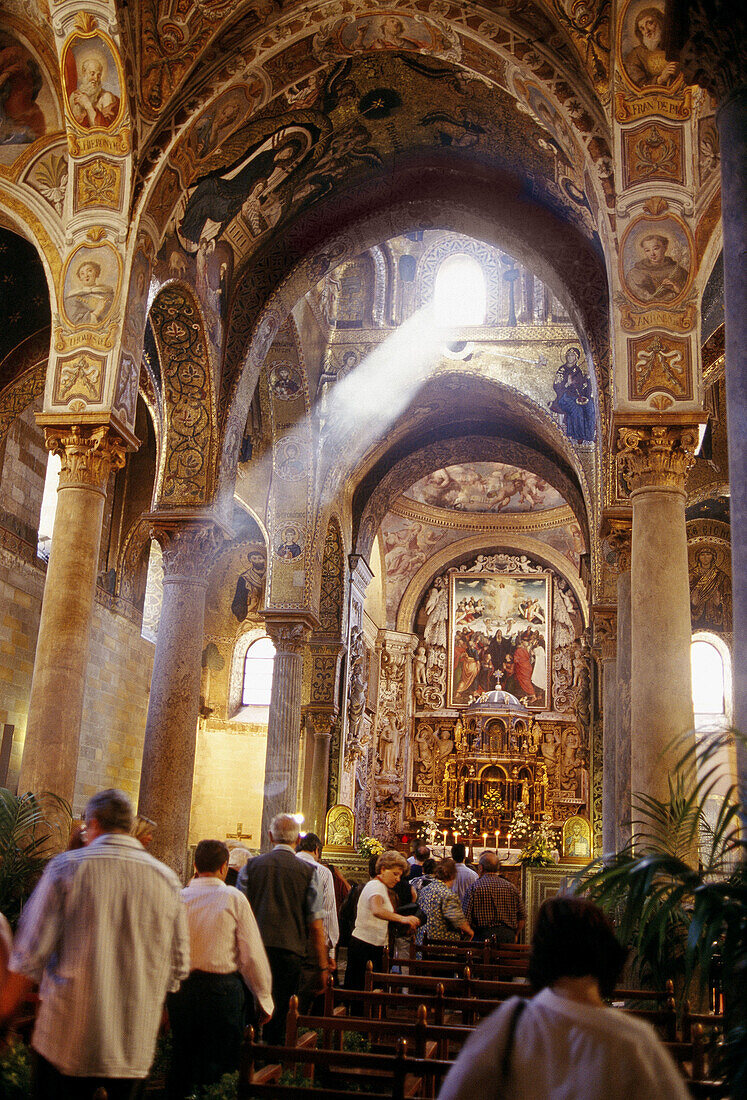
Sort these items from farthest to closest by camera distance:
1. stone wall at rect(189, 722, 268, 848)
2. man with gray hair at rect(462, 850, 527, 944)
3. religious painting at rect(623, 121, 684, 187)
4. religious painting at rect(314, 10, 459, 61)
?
stone wall at rect(189, 722, 268, 848), religious painting at rect(314, 10, 459, 61), man with gray hair at rect(462, 850, 527, 944), religious painting at rect(623, 121, 684, 187)

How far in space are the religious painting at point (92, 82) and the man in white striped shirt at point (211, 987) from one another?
7.84 metres

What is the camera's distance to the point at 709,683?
22.9 m

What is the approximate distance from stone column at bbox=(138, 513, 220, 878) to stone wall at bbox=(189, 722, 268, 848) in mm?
10964

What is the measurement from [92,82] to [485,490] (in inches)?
741

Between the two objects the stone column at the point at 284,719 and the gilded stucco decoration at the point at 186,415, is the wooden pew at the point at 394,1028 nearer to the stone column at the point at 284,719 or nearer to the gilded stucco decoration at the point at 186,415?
the gilded stucco decoration at the point at 186,415

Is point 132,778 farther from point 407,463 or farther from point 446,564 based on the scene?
point 446,564

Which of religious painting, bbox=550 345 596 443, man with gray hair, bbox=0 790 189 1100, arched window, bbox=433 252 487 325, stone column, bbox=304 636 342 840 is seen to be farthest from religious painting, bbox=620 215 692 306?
stone column, bbox=304 636 342 840

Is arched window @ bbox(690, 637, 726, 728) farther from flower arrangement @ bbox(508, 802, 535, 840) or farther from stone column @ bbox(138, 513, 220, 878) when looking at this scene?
stone column @ bbox(138, 513, 220, 878)

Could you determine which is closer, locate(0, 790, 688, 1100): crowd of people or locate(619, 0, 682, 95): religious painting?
locate(0, 790, 688, 1100): crowd of people

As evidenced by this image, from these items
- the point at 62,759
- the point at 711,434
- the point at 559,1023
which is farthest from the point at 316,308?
the point at 559,1023

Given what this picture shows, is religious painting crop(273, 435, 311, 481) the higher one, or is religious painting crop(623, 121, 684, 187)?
religious painting crop(273, 435, 311, 481)

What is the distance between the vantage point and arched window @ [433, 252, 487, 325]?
1909cm

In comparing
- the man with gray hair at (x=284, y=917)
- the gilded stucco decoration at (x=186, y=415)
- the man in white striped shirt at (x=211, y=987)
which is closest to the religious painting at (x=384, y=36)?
the gilded stucco decoration at (x=186, y=415)

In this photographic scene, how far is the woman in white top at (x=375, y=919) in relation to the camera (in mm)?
7578
